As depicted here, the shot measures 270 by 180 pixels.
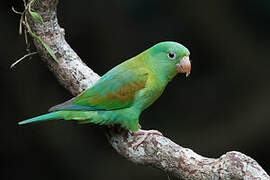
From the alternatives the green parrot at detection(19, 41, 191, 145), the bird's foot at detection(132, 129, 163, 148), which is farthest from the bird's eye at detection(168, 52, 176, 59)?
the bird's foot at detection(132, 129, 163, 148)

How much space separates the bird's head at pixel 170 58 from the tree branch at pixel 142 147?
1.57 ft

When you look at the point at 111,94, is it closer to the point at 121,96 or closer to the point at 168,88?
the point at 121,96

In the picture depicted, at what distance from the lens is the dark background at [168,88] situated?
5617mm

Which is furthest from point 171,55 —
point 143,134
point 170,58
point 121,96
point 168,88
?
point 168,88

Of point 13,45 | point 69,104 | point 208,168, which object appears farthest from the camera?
point 13,45

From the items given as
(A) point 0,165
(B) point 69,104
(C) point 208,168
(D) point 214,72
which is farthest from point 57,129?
(C) point 208,168

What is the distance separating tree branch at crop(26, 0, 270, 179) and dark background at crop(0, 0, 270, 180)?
5.77 feet

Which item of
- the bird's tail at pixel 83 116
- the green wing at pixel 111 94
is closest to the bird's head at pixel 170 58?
the green wing at pixel 111 94

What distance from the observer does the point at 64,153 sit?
5816 mm

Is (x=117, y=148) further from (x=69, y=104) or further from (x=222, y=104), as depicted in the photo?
(x=222, y=104)

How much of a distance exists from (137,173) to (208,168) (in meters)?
2.66

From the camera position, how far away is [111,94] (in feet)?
11.8

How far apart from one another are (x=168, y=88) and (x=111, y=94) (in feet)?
7.76

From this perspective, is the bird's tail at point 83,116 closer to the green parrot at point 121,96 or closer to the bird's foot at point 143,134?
the green parrot at point 121,96
